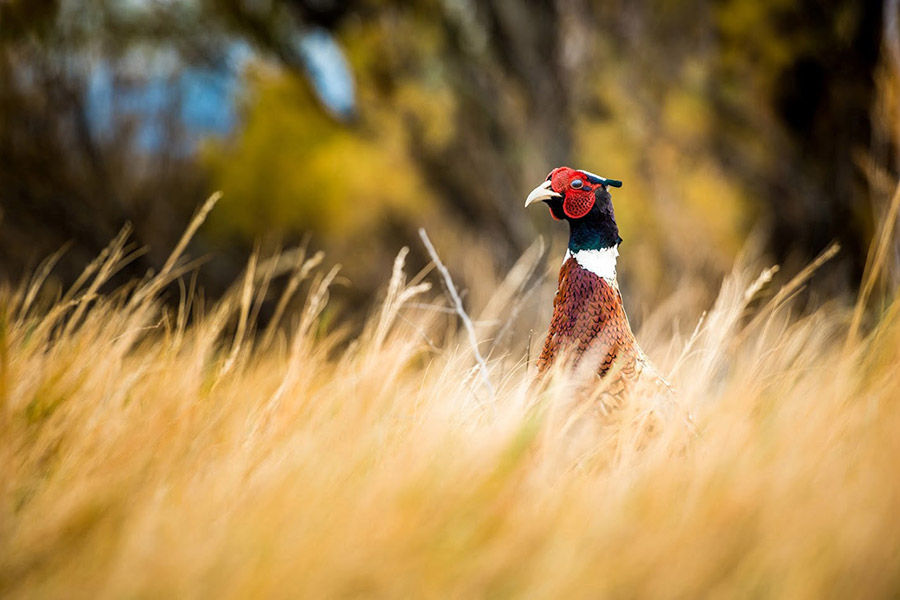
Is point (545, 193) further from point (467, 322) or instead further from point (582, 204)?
point (467, 322)

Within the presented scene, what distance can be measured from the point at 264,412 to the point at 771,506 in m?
0.86

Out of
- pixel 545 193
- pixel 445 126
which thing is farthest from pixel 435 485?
pixel 445 126

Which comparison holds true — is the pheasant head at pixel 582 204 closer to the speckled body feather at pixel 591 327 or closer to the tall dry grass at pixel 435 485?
the speckled body feather at pixel 591 327

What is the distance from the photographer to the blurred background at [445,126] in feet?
17.4

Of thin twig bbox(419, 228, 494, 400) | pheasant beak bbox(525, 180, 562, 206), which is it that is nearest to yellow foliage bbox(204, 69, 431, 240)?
thin twig bbox(419, 228, 494, 400)

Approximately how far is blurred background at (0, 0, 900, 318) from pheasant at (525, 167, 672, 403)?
12.1 ft

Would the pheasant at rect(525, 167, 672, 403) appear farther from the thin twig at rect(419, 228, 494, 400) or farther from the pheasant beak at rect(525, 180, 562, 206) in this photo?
the thin twig at rect(419, 228, 494, 400)

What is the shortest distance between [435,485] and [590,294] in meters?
0.52

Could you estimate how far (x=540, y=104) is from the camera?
514cm

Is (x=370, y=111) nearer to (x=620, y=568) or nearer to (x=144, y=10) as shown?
(x=144, y=10)

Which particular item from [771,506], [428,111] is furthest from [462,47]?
[771,506]

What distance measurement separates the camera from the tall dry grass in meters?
0.84

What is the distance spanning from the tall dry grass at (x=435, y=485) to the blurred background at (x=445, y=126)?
384 centimetres

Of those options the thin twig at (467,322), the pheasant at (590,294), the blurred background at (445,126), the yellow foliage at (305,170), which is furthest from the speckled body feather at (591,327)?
the yellow foliage at (305,170)
